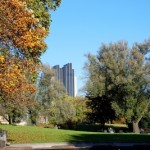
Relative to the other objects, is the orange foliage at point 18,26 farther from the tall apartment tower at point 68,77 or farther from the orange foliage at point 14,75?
the tall apartment tower at point 68,77

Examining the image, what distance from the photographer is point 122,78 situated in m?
52.6

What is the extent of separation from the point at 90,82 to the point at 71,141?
81.2 ft

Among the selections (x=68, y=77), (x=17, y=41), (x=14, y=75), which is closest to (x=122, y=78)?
(x=17, y=41)

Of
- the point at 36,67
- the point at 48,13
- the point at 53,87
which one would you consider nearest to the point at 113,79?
the point at 53,87

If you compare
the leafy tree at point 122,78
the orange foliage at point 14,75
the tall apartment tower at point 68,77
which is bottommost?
the orange foliage at point 14,75

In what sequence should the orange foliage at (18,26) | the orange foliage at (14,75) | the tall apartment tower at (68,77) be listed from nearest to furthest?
1. the orange foliage at (14,75)
2. the orange foliage at (18,26)
3. the tall apartment tower at (68,77)

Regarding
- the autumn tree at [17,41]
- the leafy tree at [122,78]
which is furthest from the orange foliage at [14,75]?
the leafy tree at [122,78]

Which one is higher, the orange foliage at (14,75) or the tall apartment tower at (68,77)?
the tall apartment tower at (68,77)

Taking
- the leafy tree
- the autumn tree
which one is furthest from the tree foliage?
the leafy tree

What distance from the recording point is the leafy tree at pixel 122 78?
52750 millimetres

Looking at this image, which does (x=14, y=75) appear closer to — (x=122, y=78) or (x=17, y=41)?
(x=17, y=41)

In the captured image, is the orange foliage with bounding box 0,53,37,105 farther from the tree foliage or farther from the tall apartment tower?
the tall apartment tower

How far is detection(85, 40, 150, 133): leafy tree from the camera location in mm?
52750

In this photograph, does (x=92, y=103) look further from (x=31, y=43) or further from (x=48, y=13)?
(x=31, y=43)
